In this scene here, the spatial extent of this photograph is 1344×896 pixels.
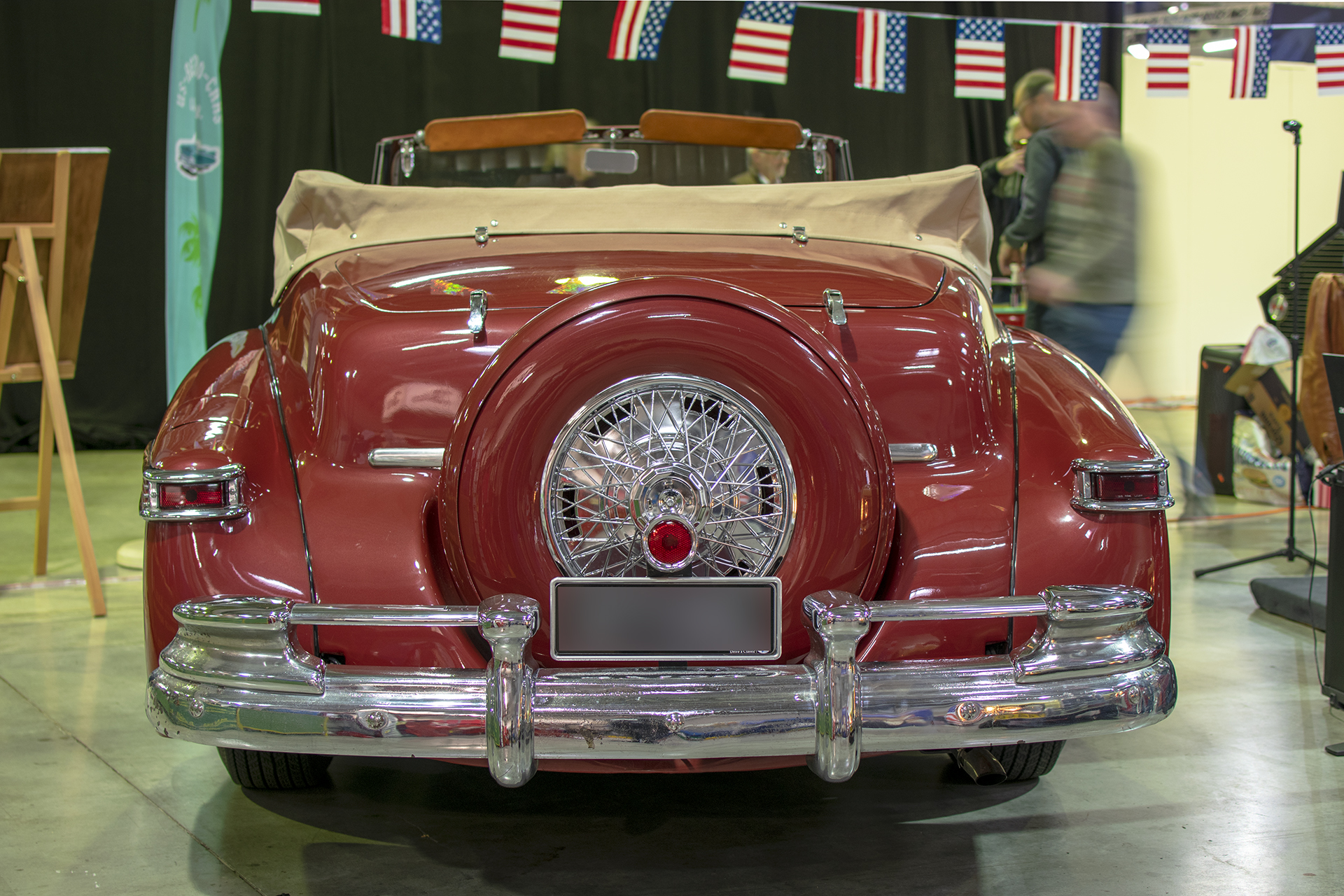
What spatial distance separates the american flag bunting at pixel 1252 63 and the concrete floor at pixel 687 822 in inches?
263

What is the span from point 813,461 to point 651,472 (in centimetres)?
28

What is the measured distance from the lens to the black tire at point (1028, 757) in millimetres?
2555

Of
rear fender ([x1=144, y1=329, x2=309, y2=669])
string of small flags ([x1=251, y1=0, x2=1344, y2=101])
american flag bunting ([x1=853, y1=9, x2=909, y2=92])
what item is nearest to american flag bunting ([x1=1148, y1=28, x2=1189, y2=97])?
string of small flags ([x1=251, y1=0, x2=1344, y2=101])

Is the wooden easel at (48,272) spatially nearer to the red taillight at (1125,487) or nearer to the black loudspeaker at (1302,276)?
the red taillight at (1125,487)

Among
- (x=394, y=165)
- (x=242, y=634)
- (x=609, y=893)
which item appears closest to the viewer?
(x=242, y=634)

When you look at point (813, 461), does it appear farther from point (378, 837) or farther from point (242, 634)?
point (378, 837)

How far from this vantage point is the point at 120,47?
8109 mm

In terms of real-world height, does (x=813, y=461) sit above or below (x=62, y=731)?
above

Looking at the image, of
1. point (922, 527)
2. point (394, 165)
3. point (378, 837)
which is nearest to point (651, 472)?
point (922, 527)

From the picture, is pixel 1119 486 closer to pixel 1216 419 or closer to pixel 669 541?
pixel 669 541

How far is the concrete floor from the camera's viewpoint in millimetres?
2207

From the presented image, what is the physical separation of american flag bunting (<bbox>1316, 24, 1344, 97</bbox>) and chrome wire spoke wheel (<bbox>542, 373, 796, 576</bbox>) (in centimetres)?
784

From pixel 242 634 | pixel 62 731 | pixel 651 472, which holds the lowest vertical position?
pixel 62 731

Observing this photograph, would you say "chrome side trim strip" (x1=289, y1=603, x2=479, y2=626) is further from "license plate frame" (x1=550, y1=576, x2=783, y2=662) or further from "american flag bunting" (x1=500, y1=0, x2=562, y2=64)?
"american flag bunting" (x1=500, y1=0, x2=562, y2=64)
